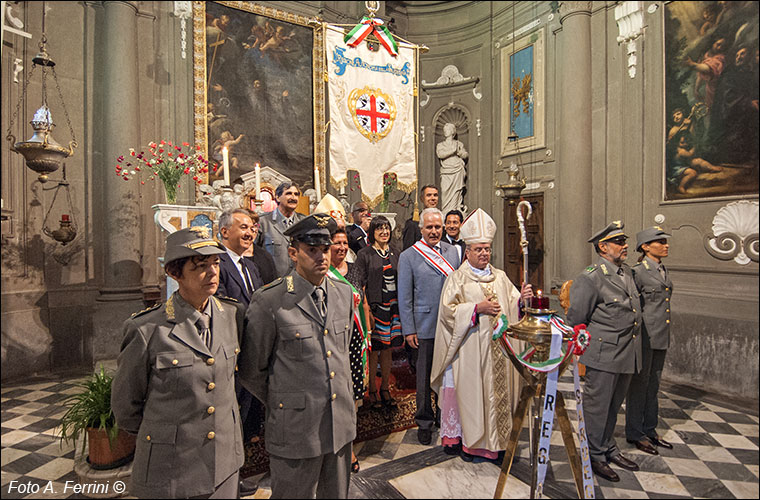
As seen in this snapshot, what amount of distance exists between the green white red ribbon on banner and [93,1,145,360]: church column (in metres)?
3.74

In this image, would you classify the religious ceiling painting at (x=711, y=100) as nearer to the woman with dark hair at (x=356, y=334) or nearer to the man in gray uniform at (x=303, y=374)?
the man in gray uniform at (x=303, y=374)

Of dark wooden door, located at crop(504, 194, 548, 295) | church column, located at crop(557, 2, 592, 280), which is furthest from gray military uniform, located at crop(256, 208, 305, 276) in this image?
church column, located at crop(557, 2, 592, 280)

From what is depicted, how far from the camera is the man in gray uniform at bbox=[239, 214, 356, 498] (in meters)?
1.62

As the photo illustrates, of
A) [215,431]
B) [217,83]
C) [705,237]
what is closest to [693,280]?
[705,237]

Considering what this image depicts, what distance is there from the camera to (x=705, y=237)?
1.42 meters

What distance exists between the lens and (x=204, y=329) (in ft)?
4.98

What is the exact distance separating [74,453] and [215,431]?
2.45 meters

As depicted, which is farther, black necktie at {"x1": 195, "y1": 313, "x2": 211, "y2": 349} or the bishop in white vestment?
the bishop in white vestment

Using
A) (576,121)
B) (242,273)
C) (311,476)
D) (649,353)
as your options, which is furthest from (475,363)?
(242,273)

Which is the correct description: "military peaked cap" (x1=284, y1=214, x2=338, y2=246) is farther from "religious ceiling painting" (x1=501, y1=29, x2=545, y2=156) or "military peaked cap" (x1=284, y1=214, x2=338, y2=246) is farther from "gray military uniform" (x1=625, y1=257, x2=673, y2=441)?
"gray military uniform" (x1=625, y1=257, x2=673, y2=441)

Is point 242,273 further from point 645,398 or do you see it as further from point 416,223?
point 645,398

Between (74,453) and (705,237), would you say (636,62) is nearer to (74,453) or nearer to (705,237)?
(705,237)

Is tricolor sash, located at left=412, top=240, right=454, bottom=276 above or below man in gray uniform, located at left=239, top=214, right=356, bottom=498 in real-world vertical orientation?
above

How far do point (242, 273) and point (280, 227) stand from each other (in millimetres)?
1069
